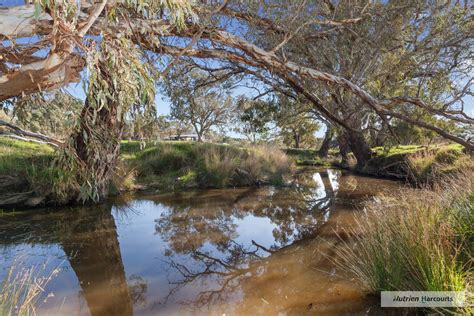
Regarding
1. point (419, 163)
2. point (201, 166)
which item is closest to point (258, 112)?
point (201, 166)

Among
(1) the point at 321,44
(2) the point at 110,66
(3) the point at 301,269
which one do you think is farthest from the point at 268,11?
(3) the point at 301,269

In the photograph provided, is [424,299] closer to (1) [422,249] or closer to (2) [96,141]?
(1) [422,249]

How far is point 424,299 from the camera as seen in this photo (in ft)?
7.04

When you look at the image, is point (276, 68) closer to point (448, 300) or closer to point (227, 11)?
point (227, 11)

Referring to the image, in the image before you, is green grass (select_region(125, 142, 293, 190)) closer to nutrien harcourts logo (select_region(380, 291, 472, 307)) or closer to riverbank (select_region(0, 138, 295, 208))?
riverbank (select_region(0, 138, 295, 208))

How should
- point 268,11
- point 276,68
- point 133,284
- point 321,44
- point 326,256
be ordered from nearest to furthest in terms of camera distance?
point 133,284, point 326,256, point 276,68, point 268,11, point 321,44

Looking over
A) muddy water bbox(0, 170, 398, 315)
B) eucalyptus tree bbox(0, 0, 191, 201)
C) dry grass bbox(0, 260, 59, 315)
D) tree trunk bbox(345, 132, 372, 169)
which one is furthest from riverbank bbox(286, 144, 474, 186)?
dry grass bbox(0, 260, 59, 315)

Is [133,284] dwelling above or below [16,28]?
below

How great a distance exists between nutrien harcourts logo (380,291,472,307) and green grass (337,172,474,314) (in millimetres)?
41

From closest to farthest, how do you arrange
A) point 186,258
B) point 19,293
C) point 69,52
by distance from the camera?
point 19,293, point 69,52, point 186,258

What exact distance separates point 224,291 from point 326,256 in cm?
147

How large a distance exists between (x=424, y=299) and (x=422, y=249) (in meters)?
0.36

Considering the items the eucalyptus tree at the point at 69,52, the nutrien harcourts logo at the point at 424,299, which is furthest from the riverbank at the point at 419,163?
the eucalyptus tree at the point at 69,52

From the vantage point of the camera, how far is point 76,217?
18.2 feet
